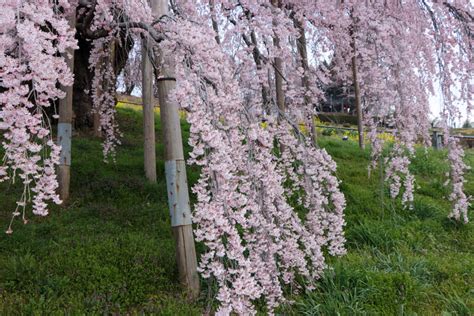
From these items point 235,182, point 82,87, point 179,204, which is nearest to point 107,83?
point 82,87

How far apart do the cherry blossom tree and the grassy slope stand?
1.27 ft

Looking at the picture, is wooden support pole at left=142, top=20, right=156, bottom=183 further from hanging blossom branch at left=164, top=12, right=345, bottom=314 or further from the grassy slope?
hanging blossom branch at left=164, top=12, right=345, bottom=314

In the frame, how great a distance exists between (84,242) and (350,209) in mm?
3660

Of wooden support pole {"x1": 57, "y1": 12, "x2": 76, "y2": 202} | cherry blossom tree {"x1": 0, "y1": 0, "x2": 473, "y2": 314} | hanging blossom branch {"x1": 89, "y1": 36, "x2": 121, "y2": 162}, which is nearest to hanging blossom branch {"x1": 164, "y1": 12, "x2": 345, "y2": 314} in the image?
cherry blossom tree {"x1": 0, "y1": 0, "x2": 473, "y2": 314}

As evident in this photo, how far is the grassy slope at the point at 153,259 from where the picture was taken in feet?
12.5

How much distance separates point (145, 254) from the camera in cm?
443

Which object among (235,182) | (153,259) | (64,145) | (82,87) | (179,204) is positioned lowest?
(153,259)

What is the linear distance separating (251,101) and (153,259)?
189 centimetres

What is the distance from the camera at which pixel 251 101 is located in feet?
14.5

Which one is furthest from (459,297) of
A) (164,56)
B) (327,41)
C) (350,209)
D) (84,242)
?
(327,41)

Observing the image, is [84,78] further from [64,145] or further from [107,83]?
[64,145]

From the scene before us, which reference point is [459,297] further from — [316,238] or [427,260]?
[316,238]

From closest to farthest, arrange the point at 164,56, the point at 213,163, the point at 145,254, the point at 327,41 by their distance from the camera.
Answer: the point at 213,163, the point at 164,56, the point at 145,254, the point at 327,41

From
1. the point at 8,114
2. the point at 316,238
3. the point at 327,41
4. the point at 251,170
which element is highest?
the point at 327,41
